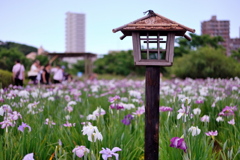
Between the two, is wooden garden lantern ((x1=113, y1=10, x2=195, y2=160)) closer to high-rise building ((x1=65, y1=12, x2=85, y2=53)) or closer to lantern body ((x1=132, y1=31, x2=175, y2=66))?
lantern body ((x1=132, y1=31, x2=175, y2=66))

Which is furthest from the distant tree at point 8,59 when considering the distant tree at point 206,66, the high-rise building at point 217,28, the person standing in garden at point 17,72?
the high-rise building at point 217,28

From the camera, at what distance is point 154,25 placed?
2105 millimetres

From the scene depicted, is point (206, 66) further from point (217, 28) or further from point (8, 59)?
point (8, 59)

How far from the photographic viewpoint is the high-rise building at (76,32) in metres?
114

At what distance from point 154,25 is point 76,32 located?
11496 cm

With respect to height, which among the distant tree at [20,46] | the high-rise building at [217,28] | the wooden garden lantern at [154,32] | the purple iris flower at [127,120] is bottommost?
the purple iris flower at [127,120]

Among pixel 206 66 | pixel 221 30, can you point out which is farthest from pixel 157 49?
pixel 221 30

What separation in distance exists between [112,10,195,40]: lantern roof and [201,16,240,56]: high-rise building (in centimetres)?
2601

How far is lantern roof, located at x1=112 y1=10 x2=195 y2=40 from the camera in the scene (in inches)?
82.0

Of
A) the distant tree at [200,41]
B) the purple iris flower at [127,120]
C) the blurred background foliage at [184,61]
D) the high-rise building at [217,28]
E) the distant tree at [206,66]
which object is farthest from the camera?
the high-rise building at [217,28]

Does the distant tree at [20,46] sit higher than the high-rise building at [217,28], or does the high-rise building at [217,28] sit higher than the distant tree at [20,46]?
the high-rise building at [217,28]

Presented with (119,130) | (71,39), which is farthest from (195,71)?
(71,39)

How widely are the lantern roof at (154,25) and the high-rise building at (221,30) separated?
85.3 ft

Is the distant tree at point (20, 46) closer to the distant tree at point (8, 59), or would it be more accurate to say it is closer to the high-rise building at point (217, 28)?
the distant tree at point (8, 59)
